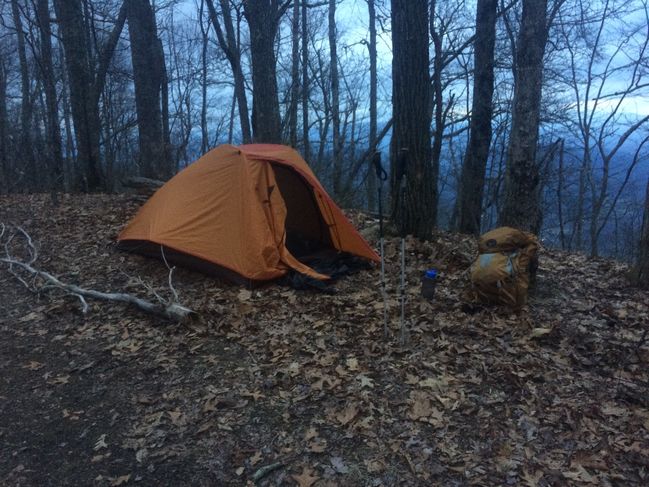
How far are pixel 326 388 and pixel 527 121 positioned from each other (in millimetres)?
3890

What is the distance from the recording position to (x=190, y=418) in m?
3.52

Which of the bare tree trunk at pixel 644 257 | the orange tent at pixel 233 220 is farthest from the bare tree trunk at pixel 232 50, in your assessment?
the bare tree trunk at pixel 644 257

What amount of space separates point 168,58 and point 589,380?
25.5 m

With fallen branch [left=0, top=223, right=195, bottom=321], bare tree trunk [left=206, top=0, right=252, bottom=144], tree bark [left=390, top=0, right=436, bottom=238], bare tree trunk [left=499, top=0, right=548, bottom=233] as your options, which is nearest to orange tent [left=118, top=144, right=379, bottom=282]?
fallen branch [left=0, top=223, right=195, bottom=321]

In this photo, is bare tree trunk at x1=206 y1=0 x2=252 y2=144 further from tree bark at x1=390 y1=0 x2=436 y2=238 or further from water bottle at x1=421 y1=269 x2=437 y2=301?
water bottle at x1=421 y1=269 x2=437 y2=301

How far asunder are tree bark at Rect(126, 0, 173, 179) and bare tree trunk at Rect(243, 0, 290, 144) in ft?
8.07

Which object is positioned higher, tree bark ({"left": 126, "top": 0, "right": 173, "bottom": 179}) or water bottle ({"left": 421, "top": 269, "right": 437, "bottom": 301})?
tree bark ({"left": 126, "top": 0, "right": 173, "bottom": 179})

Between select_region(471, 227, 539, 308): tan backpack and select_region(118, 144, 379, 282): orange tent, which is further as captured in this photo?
select_region(118, 144, 379, 282): orange tent

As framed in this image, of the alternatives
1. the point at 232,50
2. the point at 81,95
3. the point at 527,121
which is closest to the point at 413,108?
the point at 527,121

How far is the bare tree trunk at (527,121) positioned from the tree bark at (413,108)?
3.88 ft

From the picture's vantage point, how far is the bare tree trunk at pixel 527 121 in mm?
5480

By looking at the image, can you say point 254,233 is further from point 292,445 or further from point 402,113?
point 292,445

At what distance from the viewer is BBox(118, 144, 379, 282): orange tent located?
5836mm

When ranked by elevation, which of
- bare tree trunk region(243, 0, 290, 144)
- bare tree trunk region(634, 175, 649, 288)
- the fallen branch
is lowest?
the fallen branch
